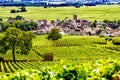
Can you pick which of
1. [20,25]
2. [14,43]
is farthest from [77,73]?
[20,25]

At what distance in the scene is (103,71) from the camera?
10.3 metres

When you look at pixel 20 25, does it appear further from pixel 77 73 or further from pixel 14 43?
pixel 77 73

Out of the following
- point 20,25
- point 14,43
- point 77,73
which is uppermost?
point 77,73

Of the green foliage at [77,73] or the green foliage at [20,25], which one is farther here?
the green foliage at [20,25]

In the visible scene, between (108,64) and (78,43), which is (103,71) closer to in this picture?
(108,64)

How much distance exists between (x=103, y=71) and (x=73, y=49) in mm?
72824

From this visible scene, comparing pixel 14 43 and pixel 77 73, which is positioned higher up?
pixel 77 73

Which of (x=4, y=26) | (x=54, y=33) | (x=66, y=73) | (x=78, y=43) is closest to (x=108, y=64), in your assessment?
(x=66, y=73)

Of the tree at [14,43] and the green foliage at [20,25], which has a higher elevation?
the tree at [14,43]

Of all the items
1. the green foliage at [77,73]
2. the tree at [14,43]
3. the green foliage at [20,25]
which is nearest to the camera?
the green foliage at [77,73]

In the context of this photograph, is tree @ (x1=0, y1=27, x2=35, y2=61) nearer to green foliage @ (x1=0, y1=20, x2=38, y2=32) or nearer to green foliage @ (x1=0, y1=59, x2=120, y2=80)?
green foliage @ (x1=0, y1=59, x2=120, y2=80)

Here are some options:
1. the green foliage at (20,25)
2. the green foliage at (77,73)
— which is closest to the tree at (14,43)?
the green foliage at (77,73)

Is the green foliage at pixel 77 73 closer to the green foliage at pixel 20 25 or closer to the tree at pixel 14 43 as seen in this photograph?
the tree at pixel 14 43

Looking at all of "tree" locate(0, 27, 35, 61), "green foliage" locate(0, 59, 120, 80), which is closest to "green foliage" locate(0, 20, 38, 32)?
"tree" locate(0, 27, 35, 61)
